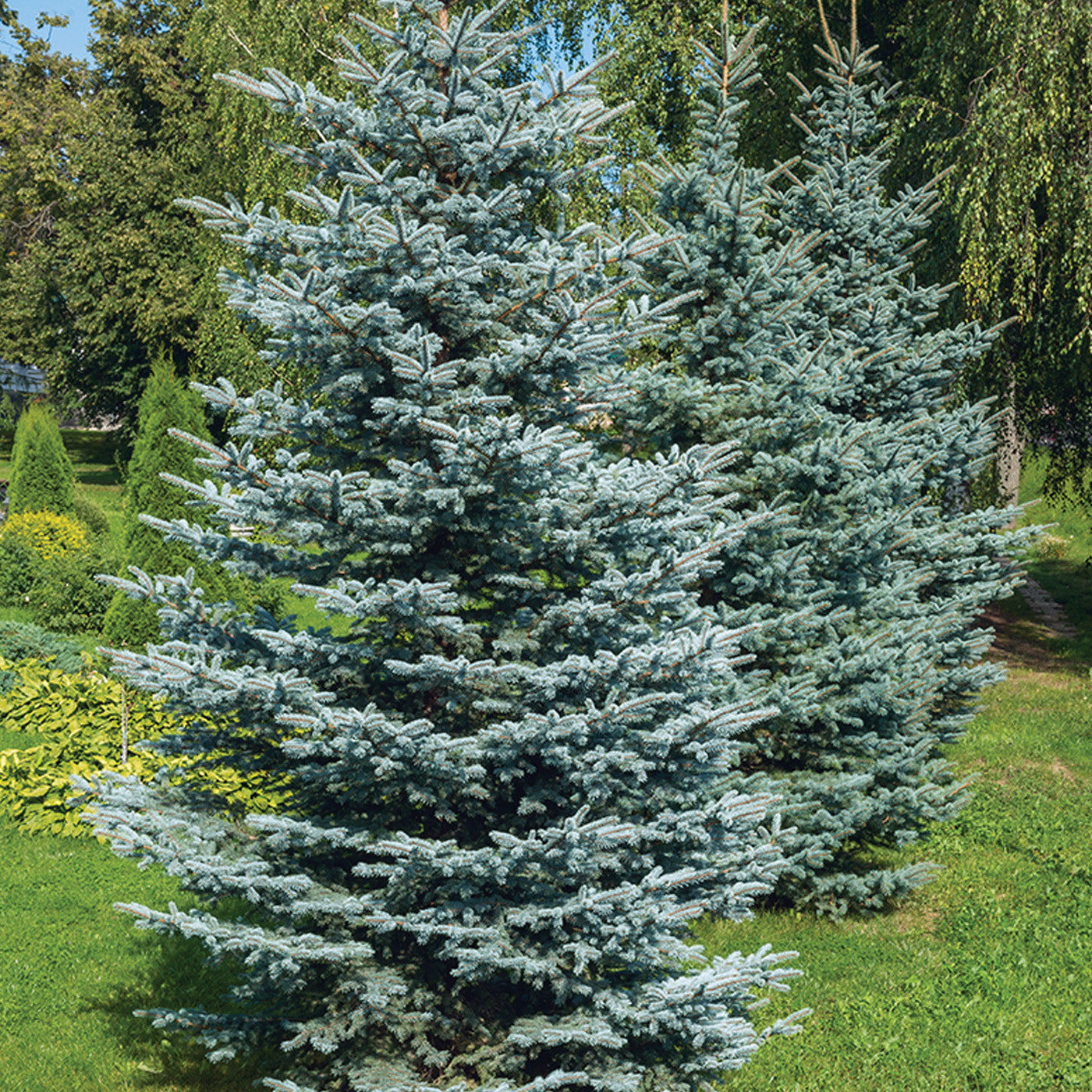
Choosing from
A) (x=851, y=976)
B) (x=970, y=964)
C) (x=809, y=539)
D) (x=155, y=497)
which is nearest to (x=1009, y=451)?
(x=809, y=539)

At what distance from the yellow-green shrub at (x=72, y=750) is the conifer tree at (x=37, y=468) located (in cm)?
907

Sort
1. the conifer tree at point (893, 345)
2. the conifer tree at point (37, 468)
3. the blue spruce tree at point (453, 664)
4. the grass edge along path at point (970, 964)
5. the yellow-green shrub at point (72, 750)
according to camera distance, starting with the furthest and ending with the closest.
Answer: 1. the conifer tree at point (37, 468)
2. the conifer tree at point (893, 345)
3. the yellow-green shrub at point (72, 750)
4. the grass edge along path at point (970, 964)
5. the blue spruce tree at point (453, 664)

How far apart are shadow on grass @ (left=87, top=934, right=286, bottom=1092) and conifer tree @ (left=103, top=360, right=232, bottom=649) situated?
215 inches

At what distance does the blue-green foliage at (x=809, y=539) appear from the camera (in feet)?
23.2

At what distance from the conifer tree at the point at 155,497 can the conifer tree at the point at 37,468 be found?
277 inches

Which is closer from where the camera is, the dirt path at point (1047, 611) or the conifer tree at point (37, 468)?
the dirt path at point (1047, 611)

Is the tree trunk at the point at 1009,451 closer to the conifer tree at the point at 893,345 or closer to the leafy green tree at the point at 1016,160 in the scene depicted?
the leafy green tree at the point at 1016,160

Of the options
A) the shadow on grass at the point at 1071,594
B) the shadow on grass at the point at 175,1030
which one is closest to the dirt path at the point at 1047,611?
the shadow on grass at the point at 1071,594

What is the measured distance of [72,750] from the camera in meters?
8.70

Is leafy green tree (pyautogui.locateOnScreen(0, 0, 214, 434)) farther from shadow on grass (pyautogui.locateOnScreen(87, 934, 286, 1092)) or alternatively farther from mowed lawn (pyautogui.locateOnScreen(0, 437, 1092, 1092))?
shadow on grass (pyautogui.locateOnScreen(87, 934, 286, 1092))

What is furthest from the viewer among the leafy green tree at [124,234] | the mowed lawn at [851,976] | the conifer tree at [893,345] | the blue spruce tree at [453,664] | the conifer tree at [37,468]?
the leafy green tree at [124,234]

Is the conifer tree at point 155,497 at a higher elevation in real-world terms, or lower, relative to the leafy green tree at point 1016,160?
lower

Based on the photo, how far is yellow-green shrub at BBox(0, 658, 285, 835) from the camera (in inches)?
324

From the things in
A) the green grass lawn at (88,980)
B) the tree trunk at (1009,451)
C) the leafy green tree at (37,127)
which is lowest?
the green grass lawn at (88,980)
